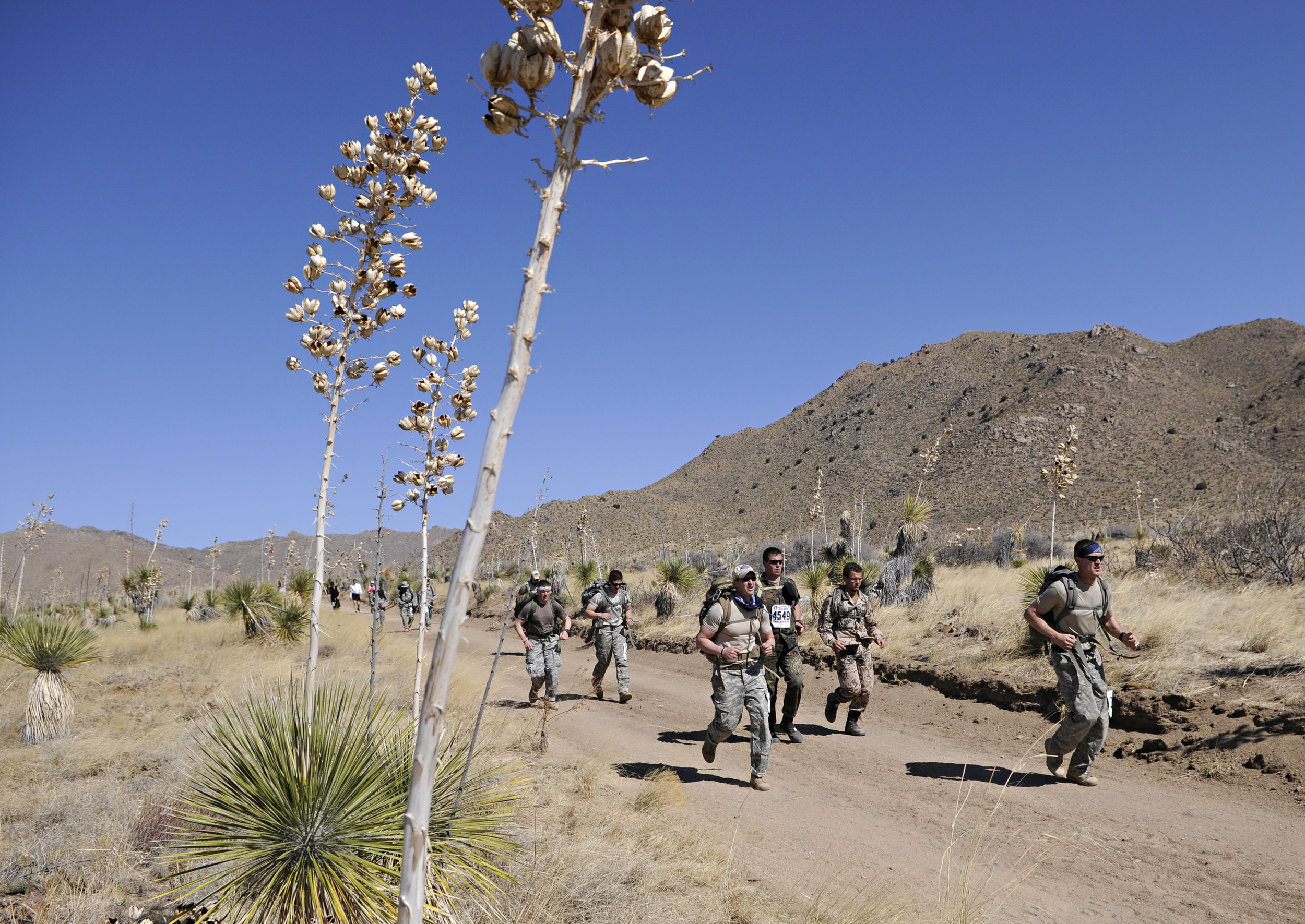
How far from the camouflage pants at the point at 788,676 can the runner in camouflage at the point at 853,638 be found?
0.44m

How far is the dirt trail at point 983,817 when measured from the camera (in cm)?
436

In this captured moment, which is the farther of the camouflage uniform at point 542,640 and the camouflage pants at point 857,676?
the camouflage uniform at point 542,640

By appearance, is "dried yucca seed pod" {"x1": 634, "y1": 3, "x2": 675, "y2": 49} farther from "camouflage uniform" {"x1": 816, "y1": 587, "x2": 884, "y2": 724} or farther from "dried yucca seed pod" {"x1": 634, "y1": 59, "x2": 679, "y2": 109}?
"camouflage uniform" {"x1": 816, "y1": 587, "x2": 884, "y2": 724}

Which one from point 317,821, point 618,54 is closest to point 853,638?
point 317,821

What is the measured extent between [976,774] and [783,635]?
2344 mm

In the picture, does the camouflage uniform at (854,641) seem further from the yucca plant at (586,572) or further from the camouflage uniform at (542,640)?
the yucca plant at (586,572)

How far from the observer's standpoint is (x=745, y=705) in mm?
6715

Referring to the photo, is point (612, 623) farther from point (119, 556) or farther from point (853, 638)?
point (119, 556)

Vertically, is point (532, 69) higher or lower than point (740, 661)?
higher

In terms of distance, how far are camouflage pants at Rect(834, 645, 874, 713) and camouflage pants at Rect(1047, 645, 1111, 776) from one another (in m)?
2.31

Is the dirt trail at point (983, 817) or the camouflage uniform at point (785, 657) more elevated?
the camouflage uniform at point (785, 657)

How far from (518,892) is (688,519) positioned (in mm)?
59219

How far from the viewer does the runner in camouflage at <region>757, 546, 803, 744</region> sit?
807 centimetres

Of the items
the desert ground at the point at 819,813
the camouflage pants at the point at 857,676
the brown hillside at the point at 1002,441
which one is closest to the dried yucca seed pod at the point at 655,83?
the desert ground at the point at 819,813
